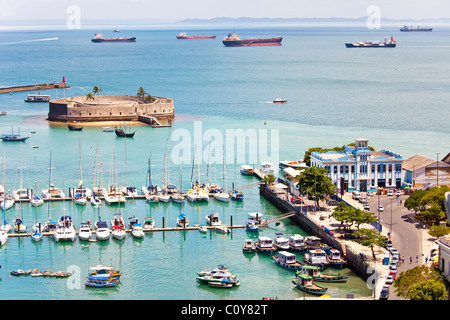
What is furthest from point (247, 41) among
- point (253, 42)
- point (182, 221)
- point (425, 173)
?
point (182, 221)

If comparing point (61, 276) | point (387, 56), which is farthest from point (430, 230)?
point (387, 56)

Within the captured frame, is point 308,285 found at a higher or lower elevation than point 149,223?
lower

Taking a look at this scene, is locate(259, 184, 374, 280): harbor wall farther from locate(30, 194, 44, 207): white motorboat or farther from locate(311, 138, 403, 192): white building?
locate(30, 194, 44, 207): white motorboat

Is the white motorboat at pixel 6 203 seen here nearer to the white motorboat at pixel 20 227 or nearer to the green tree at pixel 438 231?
the white motorboat at pixel 20 227

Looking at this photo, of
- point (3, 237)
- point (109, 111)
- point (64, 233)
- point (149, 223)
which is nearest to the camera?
point (3, 237)

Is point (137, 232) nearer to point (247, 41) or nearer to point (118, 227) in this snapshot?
point (118, 227)

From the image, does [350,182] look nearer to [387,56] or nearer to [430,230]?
[430,230]

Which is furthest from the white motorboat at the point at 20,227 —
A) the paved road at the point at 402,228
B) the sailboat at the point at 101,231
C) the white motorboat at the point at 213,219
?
the paved road at the point at 402,228
